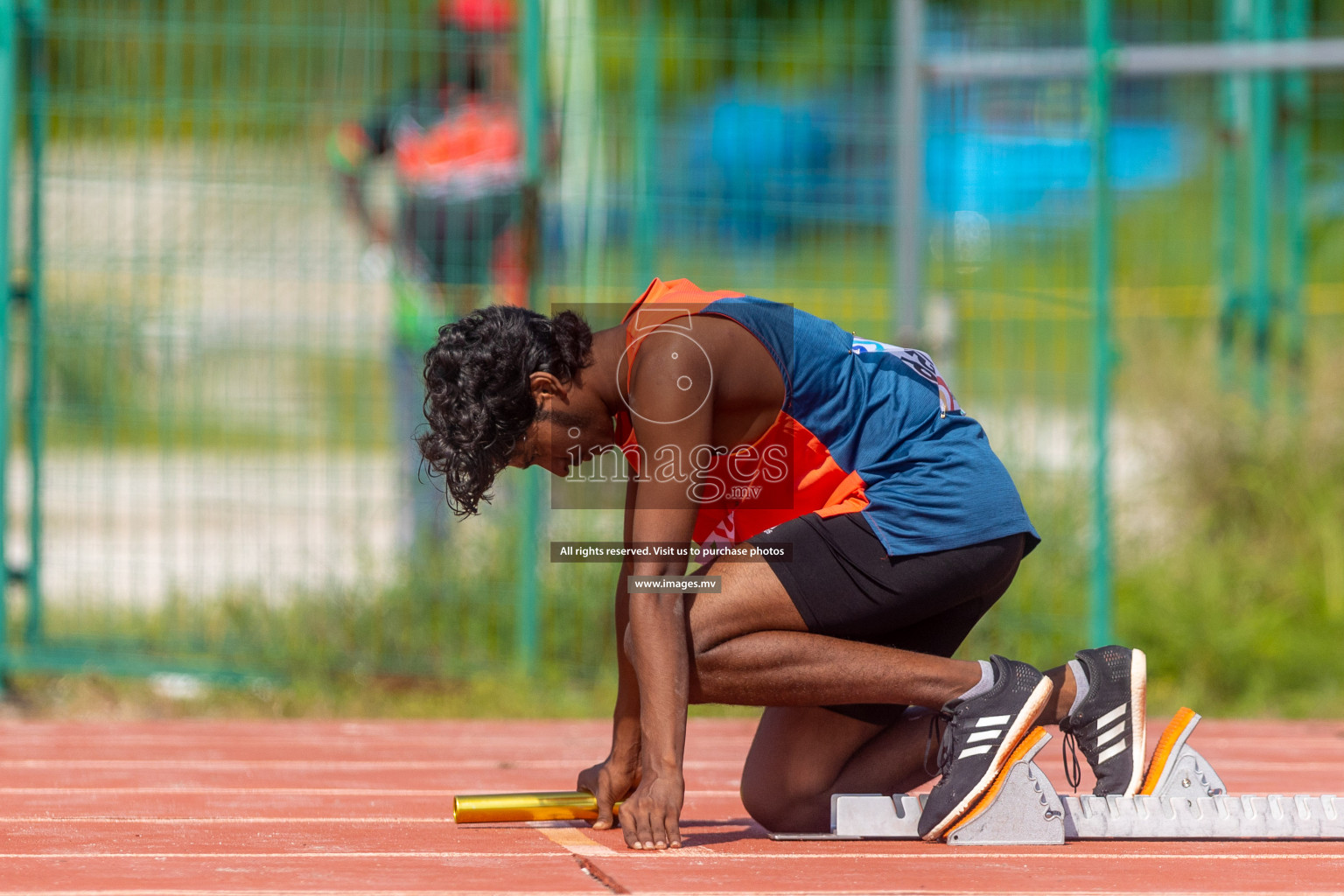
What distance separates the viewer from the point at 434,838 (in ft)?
10.8

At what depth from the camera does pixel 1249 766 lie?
4406 mm

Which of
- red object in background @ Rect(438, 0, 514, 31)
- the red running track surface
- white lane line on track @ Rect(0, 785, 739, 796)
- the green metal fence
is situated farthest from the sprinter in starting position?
red object in background @ Rect(438, 0, 514, 31)

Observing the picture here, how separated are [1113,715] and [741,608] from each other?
2.81 feet

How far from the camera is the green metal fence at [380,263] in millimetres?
5891

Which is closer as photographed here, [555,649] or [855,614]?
[855,614]

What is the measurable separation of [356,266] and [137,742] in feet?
7.26

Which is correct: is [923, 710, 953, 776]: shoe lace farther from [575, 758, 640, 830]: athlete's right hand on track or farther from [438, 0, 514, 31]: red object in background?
[438, 0, 514, 31]: red object in background

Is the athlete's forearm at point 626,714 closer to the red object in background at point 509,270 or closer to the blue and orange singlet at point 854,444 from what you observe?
the blue and orange singlet at point 854,444

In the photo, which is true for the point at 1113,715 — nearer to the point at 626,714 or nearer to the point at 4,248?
the point at 626,714

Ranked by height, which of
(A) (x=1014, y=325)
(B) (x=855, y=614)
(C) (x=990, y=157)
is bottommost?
(B) (x=855, y=614)

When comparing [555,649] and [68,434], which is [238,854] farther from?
[68,434]

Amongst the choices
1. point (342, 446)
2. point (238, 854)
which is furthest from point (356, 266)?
point (238, 854)

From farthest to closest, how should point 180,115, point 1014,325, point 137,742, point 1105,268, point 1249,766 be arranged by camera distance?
point 1014,325, point 180,115, point 1105,268, point 137,742, point 1249,766

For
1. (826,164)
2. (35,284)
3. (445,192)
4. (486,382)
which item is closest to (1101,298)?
(826,164)
